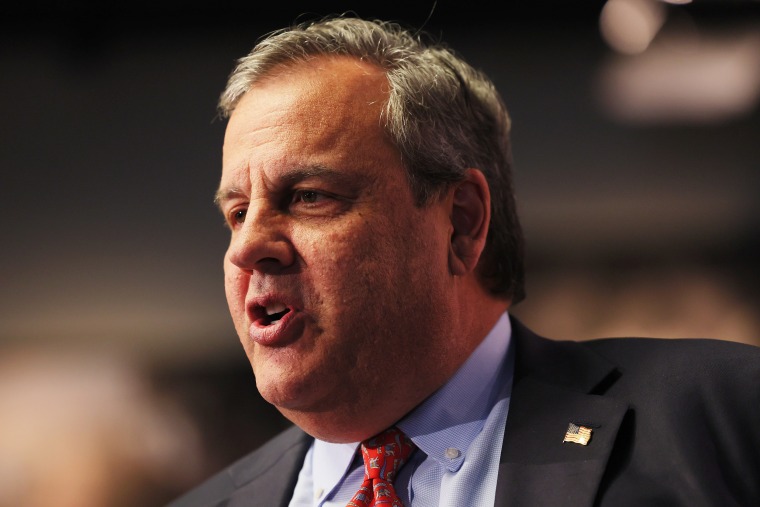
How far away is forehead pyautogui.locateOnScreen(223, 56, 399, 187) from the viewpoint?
1.70 meters

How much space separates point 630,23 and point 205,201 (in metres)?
1.75

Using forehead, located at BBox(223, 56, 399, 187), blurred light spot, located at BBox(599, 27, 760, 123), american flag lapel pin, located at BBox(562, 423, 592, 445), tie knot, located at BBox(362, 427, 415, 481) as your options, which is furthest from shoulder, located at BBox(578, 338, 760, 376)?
blurred light spot, located at BBox(599, 27, 760, 123)

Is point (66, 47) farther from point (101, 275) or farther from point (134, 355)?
point (134, 355)

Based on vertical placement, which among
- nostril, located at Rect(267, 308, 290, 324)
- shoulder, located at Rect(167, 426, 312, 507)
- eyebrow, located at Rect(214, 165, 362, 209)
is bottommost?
shoulder, located at Rect(167, 426, 312, 507)

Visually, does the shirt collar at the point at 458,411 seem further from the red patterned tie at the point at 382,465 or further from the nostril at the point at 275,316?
the nostril at the point at 275,316

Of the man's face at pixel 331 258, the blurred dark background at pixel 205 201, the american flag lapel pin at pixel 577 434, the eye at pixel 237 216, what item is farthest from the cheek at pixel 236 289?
the blurred dark background at pixel 205 201

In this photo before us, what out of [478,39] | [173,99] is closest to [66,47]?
[173,99]

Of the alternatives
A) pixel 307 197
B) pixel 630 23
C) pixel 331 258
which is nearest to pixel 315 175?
pixel 307 197

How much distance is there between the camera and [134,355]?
322 centimetres

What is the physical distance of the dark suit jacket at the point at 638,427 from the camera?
59.0 inches

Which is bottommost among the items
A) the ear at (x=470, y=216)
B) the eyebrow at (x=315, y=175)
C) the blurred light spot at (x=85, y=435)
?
the blurred light spot at (x=85, y=435)

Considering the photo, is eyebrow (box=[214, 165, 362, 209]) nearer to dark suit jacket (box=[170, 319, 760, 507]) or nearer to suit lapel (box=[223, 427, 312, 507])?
dark suit jacket (box=[170, 319, 760, 507])

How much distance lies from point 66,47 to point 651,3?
7.32 ft

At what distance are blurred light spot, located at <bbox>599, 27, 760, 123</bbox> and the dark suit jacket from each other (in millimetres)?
1604
